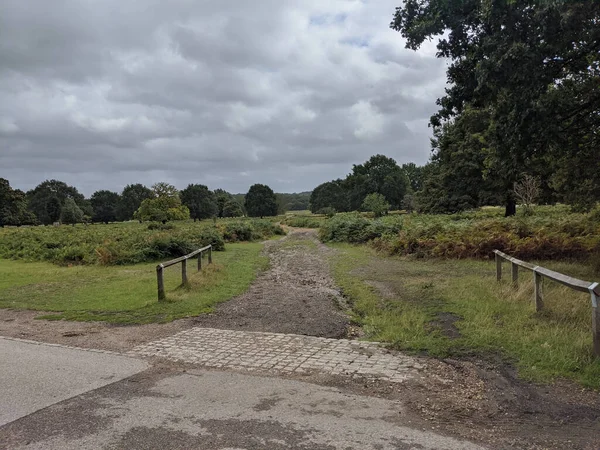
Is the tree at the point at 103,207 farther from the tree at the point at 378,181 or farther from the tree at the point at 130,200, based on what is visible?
the tree at the point at 378,181

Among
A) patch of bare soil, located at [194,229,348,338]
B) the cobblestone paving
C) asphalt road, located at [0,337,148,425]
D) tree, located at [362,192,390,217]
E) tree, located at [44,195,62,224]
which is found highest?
tree, located at [44,195,62,224]

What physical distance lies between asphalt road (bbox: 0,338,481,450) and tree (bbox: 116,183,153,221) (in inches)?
4062

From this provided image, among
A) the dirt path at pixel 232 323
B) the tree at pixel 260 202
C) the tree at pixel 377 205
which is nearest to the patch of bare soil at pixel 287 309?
the dirt path at pixel 232 323

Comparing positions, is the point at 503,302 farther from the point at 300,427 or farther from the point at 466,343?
the point at 300,427

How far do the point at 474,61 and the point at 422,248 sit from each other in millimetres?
8941

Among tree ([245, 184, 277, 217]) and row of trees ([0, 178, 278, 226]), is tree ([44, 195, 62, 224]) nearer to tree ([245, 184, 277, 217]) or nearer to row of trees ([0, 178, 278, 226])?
row of trees ([0, 178, 278, 226])

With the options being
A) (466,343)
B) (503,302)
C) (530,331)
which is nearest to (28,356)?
(466,343)

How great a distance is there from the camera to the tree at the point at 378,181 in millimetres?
91775

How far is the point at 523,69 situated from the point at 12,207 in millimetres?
89185

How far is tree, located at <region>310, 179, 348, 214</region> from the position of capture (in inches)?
3982

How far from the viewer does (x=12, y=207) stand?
257ft

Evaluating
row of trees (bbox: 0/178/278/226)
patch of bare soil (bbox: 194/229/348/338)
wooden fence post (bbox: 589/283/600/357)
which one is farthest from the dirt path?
row of trees (bbox: 0/178/278/226)

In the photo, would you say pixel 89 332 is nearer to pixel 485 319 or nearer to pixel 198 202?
pixel 485 319

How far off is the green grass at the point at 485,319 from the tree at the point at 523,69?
3347mm
